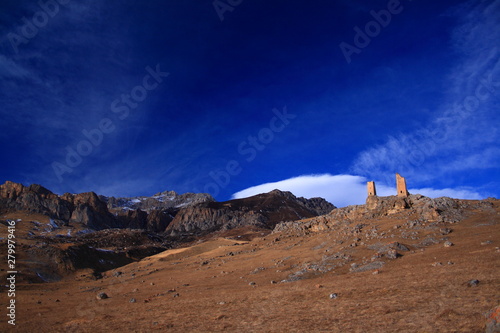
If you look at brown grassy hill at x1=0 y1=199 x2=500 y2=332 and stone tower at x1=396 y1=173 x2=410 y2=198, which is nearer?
brown grassy hill at x1=0 y1=199 x2=500 y2=332

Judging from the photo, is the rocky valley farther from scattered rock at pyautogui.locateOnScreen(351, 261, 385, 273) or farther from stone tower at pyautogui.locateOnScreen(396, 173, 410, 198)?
stone tower at pyautogui.locateOnScreen(396, 173, 410, 198)

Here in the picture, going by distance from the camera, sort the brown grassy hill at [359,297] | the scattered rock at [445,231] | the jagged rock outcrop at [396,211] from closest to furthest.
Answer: the brown grassy hill at [359,297], the scattered rock at [445,231], the jagged rock outcrop at [396,211]

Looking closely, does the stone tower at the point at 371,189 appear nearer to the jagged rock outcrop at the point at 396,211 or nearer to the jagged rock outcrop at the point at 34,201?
the jagged rock outcrop at the point at 396,211

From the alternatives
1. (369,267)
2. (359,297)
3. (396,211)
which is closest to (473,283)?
(359,297)

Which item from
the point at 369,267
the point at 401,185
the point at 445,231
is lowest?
the point at 369,267

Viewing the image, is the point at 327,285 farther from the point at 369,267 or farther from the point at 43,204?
the point at 43,204

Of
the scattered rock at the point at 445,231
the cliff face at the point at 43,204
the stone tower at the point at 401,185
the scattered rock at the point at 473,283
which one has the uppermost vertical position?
the cliff face at the point at 43,204

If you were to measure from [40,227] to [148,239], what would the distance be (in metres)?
56.1

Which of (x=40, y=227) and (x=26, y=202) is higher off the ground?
(x=26, y=202)

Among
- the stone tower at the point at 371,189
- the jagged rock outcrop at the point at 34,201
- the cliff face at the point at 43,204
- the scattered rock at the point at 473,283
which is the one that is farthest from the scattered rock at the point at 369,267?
the jagged rock outcrop at the point at 34,201

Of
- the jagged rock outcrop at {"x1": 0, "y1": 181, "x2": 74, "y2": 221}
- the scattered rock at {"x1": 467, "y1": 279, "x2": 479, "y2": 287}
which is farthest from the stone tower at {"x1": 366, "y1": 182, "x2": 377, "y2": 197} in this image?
the jagged rock outcrop at {"x1": 0, "y1": 181, "x2": 74, "y2": 221}

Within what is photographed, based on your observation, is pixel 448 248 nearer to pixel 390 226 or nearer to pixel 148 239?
pixel 390 226

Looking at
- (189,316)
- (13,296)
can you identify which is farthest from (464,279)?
(13,296)

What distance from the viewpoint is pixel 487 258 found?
2278cm
